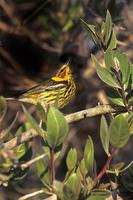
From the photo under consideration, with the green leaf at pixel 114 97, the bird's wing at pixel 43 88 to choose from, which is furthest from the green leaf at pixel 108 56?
the bird's wing at pixel 43 88

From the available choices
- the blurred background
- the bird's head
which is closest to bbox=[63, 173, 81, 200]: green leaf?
the bird's head

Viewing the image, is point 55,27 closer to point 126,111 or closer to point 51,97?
point 51,97

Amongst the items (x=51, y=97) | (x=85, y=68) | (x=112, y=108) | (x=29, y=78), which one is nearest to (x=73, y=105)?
(x=85, y=68)

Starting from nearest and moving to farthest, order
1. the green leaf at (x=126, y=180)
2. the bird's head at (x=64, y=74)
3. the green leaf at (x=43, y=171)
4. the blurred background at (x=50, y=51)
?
the green leaf at (x=43, y=171) → the green leaf at (x=126, y=180) → the bird's head at (x=64, y=74) → the blurred background at (x=50, y=51)

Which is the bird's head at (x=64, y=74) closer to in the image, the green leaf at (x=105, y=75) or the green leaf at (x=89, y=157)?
the green leaf at (x=105, y=75)

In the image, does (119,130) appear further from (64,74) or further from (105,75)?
(64,74)

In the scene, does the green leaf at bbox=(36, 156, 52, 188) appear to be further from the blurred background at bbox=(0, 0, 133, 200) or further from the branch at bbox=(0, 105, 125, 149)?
the blurred background at bbox=(0, 0, 133, 200)
